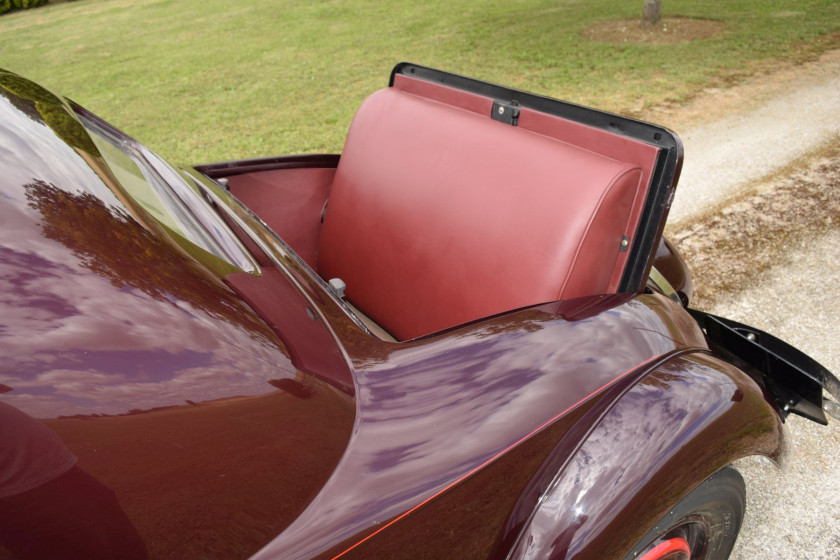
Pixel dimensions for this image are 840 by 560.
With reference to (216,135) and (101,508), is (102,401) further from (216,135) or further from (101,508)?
(216,135)

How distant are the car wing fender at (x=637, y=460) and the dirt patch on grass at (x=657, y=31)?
8032 mm

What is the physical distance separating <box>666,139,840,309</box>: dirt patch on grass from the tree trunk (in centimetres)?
509

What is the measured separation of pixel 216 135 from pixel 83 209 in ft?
18.5

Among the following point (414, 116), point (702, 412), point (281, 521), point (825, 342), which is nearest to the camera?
point (281, 521)

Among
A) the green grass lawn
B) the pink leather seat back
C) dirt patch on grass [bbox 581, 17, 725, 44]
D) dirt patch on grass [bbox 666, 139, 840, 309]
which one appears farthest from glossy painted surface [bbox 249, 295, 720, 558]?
dirt patch on grass [bbox 581, 17, 725, 44]

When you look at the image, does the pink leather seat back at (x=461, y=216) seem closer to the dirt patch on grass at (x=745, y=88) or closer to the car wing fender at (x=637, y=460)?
the car wing fender at (x=637, y=460)

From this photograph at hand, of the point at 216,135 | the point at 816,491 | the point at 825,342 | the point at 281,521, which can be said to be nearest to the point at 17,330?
the point at 281,521

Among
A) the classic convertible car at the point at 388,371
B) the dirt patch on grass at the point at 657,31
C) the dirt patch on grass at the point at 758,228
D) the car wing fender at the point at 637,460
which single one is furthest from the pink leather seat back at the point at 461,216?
the dirt patch on grass at the point at 657,31

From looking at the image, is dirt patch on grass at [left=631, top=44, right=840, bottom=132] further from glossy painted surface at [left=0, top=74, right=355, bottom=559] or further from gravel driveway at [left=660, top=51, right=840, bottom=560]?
glossy painted surface at [left=0, top=74, right=355, bottom=559]

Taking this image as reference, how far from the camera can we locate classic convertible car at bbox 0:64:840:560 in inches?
34.4

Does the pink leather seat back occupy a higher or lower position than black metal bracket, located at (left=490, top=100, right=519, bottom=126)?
lower

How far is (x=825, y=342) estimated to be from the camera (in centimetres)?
287

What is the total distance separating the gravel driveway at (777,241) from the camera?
85.7 inches

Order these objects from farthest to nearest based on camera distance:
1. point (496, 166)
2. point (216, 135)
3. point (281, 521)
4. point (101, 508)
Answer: point (216, 135), point (496, 166), point (281, 521), point (101, 508)
